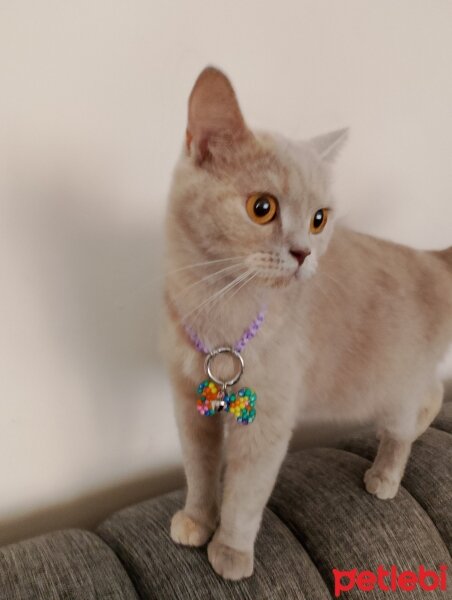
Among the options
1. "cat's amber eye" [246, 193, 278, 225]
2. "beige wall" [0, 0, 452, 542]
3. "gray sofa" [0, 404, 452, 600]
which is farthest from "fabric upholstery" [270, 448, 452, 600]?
"cat's amber eye" [246, 193, 278, 225]

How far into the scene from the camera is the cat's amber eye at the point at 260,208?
0.55 metres

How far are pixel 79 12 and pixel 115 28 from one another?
5cm

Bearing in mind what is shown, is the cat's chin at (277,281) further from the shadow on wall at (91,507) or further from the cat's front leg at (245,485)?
the shadow on wall at (91,507)

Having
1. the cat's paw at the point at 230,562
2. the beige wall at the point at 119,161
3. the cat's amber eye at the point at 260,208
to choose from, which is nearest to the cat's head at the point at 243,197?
the cat's amber eye at the point at 260,208

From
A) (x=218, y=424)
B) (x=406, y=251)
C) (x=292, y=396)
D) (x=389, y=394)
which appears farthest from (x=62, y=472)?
(x=406, y=251)

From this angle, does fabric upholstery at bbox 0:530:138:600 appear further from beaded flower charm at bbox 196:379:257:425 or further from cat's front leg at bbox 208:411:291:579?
beaded flower charm at bbox 196:379:257:425

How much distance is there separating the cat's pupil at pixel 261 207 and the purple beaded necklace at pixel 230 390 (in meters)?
0.13

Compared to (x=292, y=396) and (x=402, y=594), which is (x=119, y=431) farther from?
(x=402, y=594)

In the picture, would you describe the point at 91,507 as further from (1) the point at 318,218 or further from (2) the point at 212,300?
(1) the point at 318,218

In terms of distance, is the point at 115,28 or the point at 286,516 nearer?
the point at 115,28

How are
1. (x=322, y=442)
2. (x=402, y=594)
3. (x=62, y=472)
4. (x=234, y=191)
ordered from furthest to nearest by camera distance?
(x=322, y=442) < (x=62, y=472) < (x=402, y=594) < (x=234, y=191)

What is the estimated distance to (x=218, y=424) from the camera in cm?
75

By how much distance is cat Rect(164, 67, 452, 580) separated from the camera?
56 centimetres

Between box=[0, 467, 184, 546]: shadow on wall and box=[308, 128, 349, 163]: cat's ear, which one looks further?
box=[0, 467, 184, 546]: shadow on wall
